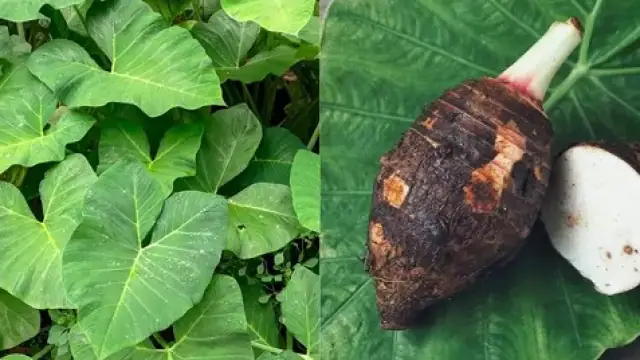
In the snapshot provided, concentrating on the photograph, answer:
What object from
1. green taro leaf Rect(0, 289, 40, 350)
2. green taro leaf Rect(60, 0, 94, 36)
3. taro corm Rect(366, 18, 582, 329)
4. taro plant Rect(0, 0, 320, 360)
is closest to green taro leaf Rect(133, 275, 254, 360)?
taro plant Rect(0, 0, 320, 360)

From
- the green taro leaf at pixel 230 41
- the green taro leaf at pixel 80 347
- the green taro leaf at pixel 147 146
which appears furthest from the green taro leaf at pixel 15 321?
the green taro leaf at pixel 230 41

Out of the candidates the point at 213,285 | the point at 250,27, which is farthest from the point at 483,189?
the point at 250,27

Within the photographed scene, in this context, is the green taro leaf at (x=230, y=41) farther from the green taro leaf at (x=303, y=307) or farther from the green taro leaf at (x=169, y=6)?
the green taro leaf at (x=303, y=307)

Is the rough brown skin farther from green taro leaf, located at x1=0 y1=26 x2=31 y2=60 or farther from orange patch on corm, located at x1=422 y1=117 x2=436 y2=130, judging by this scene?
green taro leaf, located at x1=0 y1=26 x2=31 y2=60

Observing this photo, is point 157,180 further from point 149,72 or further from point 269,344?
point 269,344

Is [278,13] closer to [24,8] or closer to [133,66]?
[133,66]

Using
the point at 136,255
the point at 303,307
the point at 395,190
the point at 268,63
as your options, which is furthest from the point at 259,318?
the point at 395,190

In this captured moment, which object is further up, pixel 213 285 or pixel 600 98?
pixel 600 98
